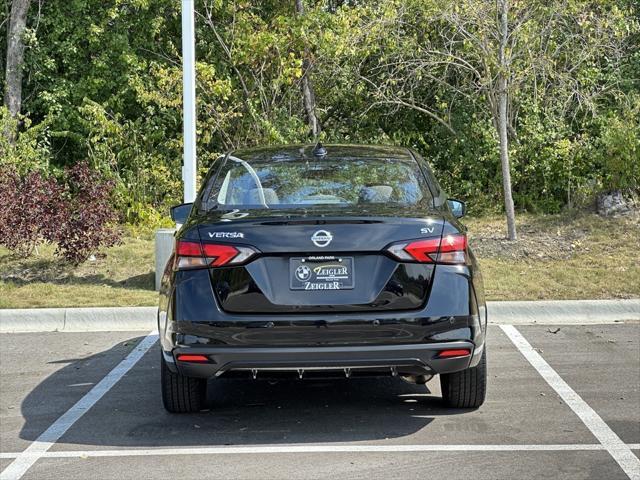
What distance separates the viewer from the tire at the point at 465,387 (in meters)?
5.86

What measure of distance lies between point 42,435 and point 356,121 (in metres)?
10.9

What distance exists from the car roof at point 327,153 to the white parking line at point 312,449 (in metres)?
1.89

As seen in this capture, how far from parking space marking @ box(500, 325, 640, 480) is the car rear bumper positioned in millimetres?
967

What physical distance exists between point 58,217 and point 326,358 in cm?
637

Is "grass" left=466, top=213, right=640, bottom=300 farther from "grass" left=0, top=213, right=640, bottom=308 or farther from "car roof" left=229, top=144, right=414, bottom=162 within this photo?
"car roof" left=229, top=144, right=414, bottom=162

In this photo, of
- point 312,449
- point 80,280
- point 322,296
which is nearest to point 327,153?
point 322,296

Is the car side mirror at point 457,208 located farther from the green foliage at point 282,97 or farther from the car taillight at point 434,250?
the green foliage at point 282,97

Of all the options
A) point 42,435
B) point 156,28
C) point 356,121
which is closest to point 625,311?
point 42,435

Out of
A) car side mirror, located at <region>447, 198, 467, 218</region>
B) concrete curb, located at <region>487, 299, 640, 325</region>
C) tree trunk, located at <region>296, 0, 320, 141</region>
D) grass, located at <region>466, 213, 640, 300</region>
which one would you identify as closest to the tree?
grass, located at <region>466, 213, 640, 300</region>

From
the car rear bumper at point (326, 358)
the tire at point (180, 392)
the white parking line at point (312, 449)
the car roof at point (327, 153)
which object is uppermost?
the car roof at point (327, 153)

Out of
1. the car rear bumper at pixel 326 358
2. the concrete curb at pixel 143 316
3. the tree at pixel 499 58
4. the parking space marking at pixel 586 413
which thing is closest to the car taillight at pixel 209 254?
the car rear bumper at pixel 326 358

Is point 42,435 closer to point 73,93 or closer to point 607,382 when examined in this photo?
point 607,382

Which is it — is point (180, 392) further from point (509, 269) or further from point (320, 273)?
point (509, 269)

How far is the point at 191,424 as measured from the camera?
580cm
